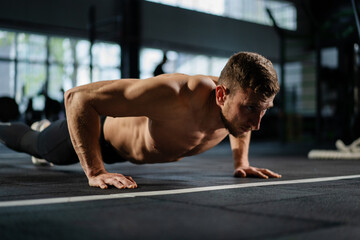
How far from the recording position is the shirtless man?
1852 mm

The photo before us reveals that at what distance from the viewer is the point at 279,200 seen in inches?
62.6

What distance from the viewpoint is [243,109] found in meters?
1.88

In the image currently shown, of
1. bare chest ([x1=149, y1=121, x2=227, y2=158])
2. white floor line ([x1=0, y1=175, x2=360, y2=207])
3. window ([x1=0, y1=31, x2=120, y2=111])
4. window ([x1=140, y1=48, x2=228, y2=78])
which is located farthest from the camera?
window ([x1=140, y1=48, x2=228, y2=78])

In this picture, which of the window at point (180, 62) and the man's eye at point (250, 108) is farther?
the window at point (180, 62)

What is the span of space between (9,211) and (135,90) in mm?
719

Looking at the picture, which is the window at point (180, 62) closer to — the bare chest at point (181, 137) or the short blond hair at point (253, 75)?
the bare chest at point (181, 137)

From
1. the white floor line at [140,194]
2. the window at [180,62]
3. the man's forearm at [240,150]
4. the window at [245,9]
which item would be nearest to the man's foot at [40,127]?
the man's forearm at [240,150]

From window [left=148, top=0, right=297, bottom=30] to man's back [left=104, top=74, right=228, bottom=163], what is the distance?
891 cm

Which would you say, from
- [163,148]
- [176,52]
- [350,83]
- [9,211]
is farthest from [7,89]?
[9,211]

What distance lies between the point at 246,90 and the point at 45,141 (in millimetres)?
1316

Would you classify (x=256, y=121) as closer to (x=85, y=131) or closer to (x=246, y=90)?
(x=246, y=90)

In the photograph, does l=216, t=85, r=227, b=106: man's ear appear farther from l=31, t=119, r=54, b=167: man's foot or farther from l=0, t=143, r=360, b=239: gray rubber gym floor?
l=31, t=119, r=54, b=167: man's foot

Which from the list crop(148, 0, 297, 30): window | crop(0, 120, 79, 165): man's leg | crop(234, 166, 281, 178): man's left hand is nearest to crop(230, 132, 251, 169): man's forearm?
crop(234, 166, 281, 178): man's left hand

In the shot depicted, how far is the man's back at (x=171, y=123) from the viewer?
189 centimetres
